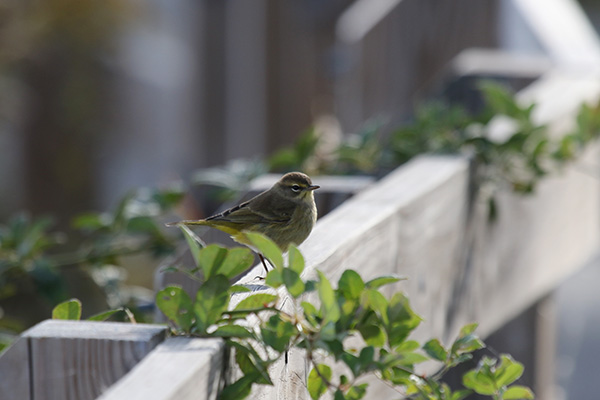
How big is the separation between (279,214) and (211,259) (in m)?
1.02


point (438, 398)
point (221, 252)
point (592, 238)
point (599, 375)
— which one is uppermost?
point (221, 252)

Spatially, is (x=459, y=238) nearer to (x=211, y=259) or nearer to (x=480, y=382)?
(x=480, y=382)

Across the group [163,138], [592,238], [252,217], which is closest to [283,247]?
[252,217]

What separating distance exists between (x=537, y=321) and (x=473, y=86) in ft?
2.99

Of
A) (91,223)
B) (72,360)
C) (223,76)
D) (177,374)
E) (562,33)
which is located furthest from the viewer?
(223,76)

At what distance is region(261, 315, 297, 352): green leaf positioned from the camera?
98cm

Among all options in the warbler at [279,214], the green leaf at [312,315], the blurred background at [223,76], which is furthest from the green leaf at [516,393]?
the blurred background at [223,76]

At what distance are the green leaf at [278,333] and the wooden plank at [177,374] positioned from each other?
0.06 m

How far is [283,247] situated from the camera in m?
2.08

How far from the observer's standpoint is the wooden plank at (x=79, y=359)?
3.10ft

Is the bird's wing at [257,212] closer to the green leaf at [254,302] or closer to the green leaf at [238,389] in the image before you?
the green leaf at [254,302]

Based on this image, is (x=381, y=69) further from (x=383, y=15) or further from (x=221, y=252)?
(x=221, y=252)

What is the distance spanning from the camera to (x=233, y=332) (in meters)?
0.96

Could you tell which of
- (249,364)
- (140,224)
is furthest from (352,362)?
(140,224)
